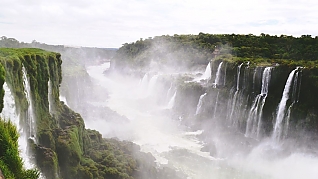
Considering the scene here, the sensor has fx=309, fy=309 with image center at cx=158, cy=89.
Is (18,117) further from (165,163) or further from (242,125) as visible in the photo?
(242,125)

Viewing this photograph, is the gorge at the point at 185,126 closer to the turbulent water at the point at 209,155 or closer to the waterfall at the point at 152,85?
the turbulent water at the point at 209,155

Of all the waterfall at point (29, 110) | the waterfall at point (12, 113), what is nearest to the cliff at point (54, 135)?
the waterfall at point (29, 110)

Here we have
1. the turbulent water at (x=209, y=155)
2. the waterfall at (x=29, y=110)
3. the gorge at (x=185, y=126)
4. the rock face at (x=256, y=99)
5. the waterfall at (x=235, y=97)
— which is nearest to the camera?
the waterfall at (x=29, y=110)

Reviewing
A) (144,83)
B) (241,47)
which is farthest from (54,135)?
A: (241,47)

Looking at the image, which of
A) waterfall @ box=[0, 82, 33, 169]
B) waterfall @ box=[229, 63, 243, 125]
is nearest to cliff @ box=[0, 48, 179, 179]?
waterfall @ box=[0, 82, 33, 169]

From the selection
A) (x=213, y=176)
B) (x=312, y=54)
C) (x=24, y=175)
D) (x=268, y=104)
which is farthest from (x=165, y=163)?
(x=312, y=54)

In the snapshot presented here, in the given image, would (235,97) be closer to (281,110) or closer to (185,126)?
(281,110)
